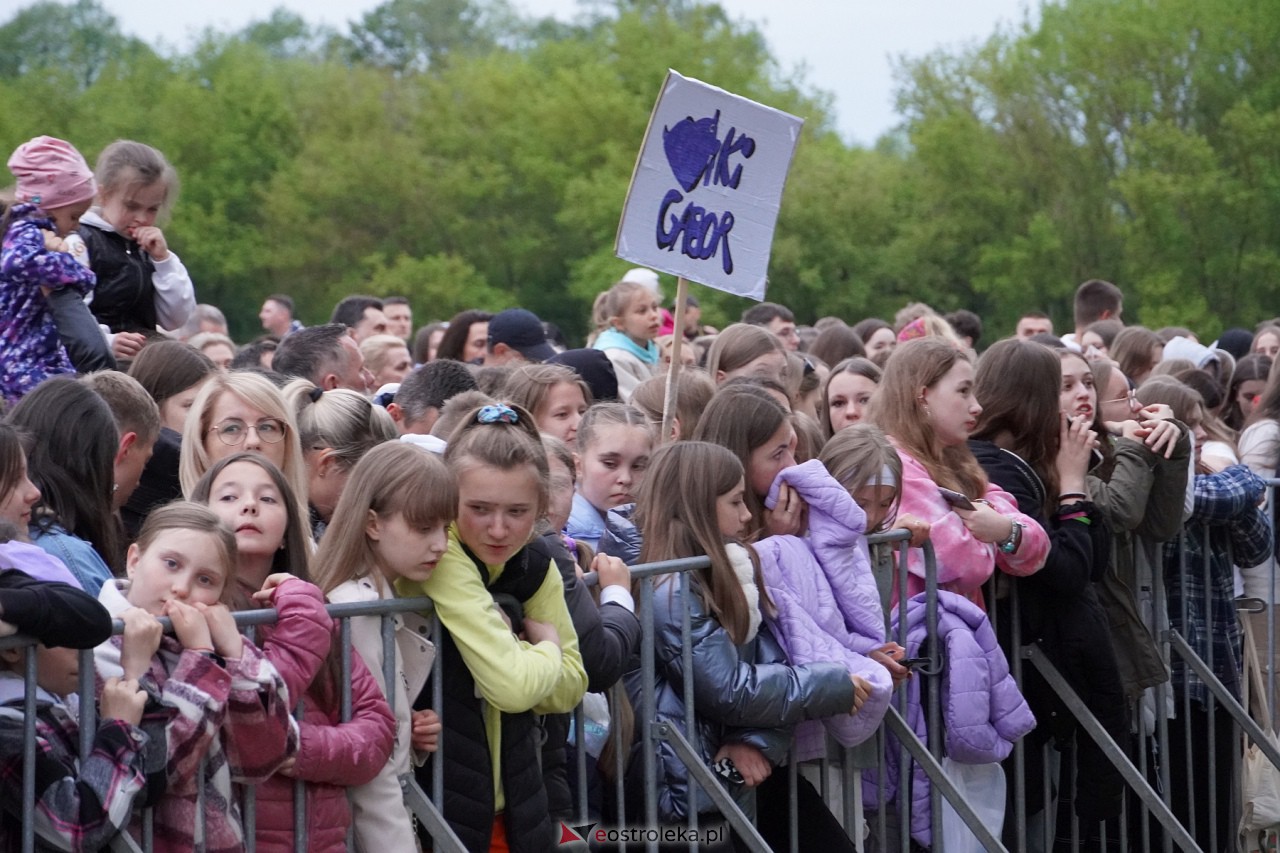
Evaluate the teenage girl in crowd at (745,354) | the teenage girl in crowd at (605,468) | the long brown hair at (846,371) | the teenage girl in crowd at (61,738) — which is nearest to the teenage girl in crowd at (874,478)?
the teenage girl in crowd at (605,468)

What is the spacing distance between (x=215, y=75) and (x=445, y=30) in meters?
32.8

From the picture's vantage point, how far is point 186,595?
3865mm

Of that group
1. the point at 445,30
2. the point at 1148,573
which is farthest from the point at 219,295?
the point at 1148,573

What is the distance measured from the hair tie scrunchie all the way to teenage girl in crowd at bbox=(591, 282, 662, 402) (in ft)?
17.2

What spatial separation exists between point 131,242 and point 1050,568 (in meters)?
3.80

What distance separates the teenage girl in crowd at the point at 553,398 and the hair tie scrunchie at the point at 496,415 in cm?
179

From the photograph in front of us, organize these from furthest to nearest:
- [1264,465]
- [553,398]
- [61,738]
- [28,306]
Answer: [1264,465] → [28,306] → [553,398] → [61,738]

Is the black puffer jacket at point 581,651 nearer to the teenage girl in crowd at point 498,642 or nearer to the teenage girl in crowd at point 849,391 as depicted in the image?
the teenage girl in crowd at point 498,642

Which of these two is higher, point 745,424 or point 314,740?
point 745,424

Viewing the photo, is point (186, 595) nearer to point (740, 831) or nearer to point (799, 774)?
point (740, 831)

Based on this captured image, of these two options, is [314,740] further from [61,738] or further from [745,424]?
[745,424]

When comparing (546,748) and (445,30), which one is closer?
(546,748)

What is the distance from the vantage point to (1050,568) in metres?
6.47

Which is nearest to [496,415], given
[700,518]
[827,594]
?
[700,518]
